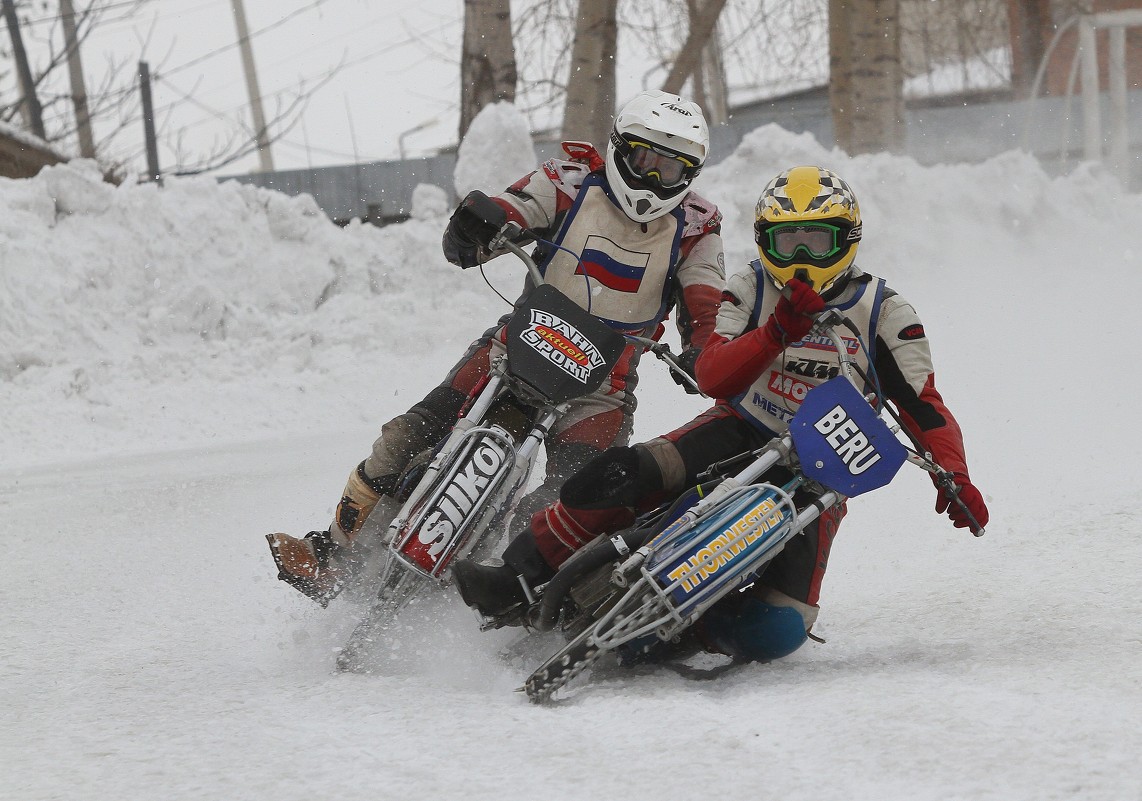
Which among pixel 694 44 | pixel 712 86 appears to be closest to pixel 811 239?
pixel 694 44

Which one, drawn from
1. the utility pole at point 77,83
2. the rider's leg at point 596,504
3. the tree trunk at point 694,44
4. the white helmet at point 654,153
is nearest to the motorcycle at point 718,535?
the rider's leg at point 596,504

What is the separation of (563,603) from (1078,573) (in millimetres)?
2216

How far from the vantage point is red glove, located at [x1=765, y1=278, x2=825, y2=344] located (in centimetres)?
354

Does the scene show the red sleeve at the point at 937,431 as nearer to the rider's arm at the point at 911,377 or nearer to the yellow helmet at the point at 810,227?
the rider's arm at the point at 911,377

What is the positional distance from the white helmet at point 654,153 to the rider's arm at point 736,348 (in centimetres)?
62

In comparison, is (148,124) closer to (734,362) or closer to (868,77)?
(868,77)

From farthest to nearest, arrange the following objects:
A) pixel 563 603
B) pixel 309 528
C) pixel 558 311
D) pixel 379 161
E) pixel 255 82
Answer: pixel 255 82 → pixel 379 161 → pixel 309 528 → pixel 558 311 → pixel 563 603

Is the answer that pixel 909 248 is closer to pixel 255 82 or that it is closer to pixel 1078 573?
pixel 1078 573

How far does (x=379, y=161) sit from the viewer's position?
16.6 m

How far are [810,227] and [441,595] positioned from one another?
65.6 inches

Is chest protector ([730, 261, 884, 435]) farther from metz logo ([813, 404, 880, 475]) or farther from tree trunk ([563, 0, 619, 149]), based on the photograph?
tree trunk ([563, 0, 619, 149])

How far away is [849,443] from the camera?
12.0ft

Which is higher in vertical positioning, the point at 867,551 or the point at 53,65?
the point at 53,65

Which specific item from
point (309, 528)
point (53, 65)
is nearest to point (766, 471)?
point (309, 528)
